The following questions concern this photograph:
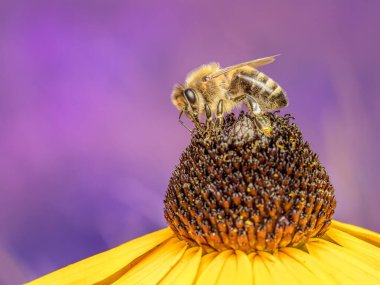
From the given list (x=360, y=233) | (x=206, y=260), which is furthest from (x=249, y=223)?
(x=360, y=233)

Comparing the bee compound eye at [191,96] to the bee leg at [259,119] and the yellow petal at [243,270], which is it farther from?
the yellow petal at [243,270]

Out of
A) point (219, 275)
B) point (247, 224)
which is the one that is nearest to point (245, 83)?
point (247, 224)

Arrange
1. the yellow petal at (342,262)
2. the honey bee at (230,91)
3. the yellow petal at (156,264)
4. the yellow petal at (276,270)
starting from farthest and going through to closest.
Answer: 1. the honey bee at (230,91)
2. the yellow petal at (156,264)
3. the yellow petal at (342,262)
4. the yellow petal at (276,270)

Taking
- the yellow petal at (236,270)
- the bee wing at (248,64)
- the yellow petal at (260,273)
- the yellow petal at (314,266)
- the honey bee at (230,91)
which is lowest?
the yellow petal at (314,266)

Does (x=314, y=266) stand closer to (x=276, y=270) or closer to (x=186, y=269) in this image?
(x=276, y=270)

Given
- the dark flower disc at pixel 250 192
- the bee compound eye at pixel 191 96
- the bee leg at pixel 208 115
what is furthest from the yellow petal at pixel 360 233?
the bee compound eye at pixel 191 96

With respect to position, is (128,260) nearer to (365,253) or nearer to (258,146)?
(258,146)
